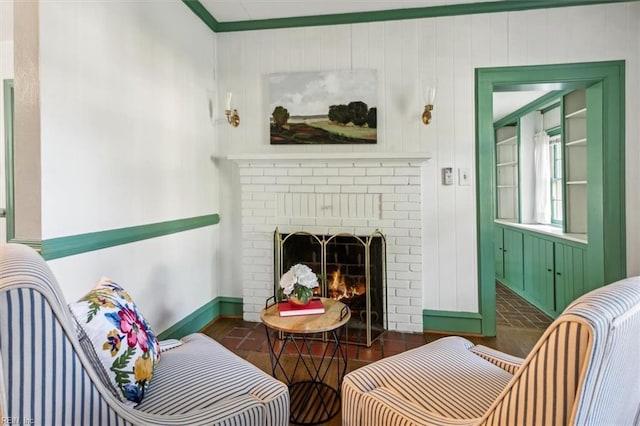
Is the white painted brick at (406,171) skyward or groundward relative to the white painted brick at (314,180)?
skyward

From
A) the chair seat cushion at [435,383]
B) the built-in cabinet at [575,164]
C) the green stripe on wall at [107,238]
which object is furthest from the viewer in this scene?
the built-in cabinet at [575,164]

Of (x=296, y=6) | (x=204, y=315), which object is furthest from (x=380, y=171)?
(x=204, y=315)

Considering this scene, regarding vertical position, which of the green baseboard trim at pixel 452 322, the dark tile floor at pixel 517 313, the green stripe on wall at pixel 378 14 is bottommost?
the dark tile floor at pixel 517 313

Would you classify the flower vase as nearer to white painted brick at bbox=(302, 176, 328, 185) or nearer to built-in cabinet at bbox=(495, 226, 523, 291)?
white painted brick at bbox=(302, 176, 328, 185)

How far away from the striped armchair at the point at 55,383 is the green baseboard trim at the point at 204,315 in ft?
4.83

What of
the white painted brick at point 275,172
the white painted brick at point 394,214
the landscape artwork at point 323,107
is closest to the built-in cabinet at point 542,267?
the white painted brick at point 394,214

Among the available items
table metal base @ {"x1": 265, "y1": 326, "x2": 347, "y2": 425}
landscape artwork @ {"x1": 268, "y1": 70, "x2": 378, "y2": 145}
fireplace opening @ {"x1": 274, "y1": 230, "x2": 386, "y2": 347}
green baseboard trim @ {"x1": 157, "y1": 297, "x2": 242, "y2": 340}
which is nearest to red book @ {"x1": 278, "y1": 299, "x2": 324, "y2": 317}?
table metal base @ {"x1": 265, "y1": 326, "x2": 347, "y2": 425}

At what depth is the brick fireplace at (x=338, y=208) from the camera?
288cm

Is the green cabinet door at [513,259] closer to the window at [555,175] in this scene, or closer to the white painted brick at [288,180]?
the window at [555,175]

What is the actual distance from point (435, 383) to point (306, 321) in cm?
70

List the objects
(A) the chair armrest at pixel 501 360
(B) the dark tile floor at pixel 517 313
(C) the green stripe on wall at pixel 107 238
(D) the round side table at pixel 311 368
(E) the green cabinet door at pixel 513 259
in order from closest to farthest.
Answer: (A) the chair armrest at pixel 501 360 → (C) the green stripe on wall at pixel 107 238 → (D) the round side table at pixel 311 368 → (B) the dark tile floor at pixel 517 313 → (E) the green cabinet door at pixel 513 259

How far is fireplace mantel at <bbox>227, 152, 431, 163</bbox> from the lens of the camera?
277 centimetres

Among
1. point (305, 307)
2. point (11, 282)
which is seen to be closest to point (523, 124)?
point (305, 307)

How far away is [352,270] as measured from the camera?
2936mm
